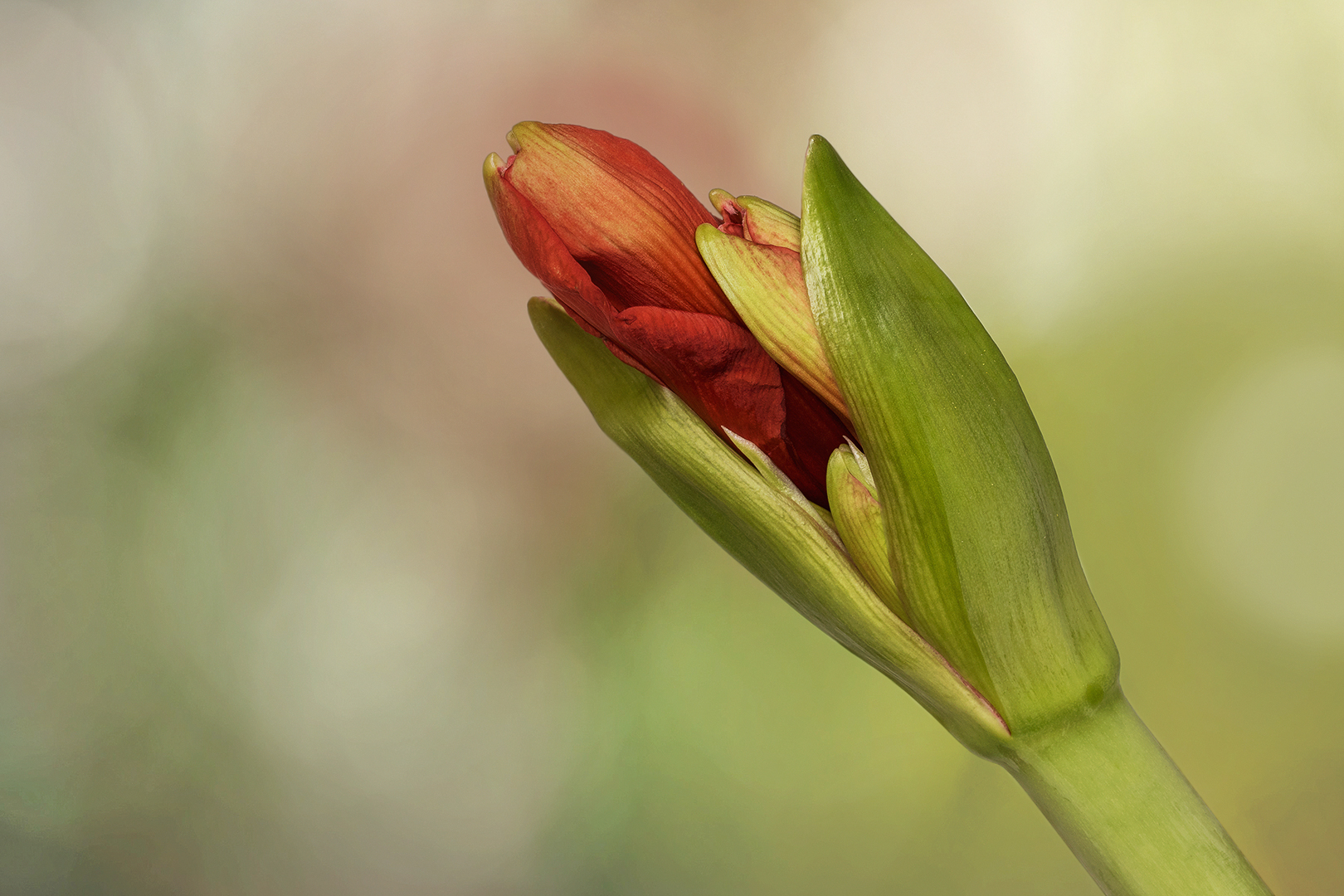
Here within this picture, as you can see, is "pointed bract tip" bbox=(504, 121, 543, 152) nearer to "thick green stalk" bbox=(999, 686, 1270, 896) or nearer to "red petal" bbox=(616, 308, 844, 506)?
"red petal" bbox=(616, 308, 844, 506)

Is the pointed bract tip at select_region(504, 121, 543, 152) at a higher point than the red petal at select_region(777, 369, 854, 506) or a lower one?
higher

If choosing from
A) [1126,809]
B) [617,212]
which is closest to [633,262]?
[617,212]

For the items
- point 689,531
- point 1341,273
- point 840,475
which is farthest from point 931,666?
point 1341,273

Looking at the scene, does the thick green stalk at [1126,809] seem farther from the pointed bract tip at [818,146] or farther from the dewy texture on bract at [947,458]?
the pointed bract tip at [818,146]

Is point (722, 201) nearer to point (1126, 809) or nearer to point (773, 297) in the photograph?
point (773, 297)

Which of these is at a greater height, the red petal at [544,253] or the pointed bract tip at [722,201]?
the red petal at [544,253]

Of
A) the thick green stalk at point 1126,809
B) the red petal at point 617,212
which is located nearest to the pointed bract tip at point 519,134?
the red petal at point 617,212

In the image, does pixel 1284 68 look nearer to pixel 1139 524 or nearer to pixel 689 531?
pixel 1139 524

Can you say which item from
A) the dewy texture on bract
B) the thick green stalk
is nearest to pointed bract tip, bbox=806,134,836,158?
the dewy texture on bract
